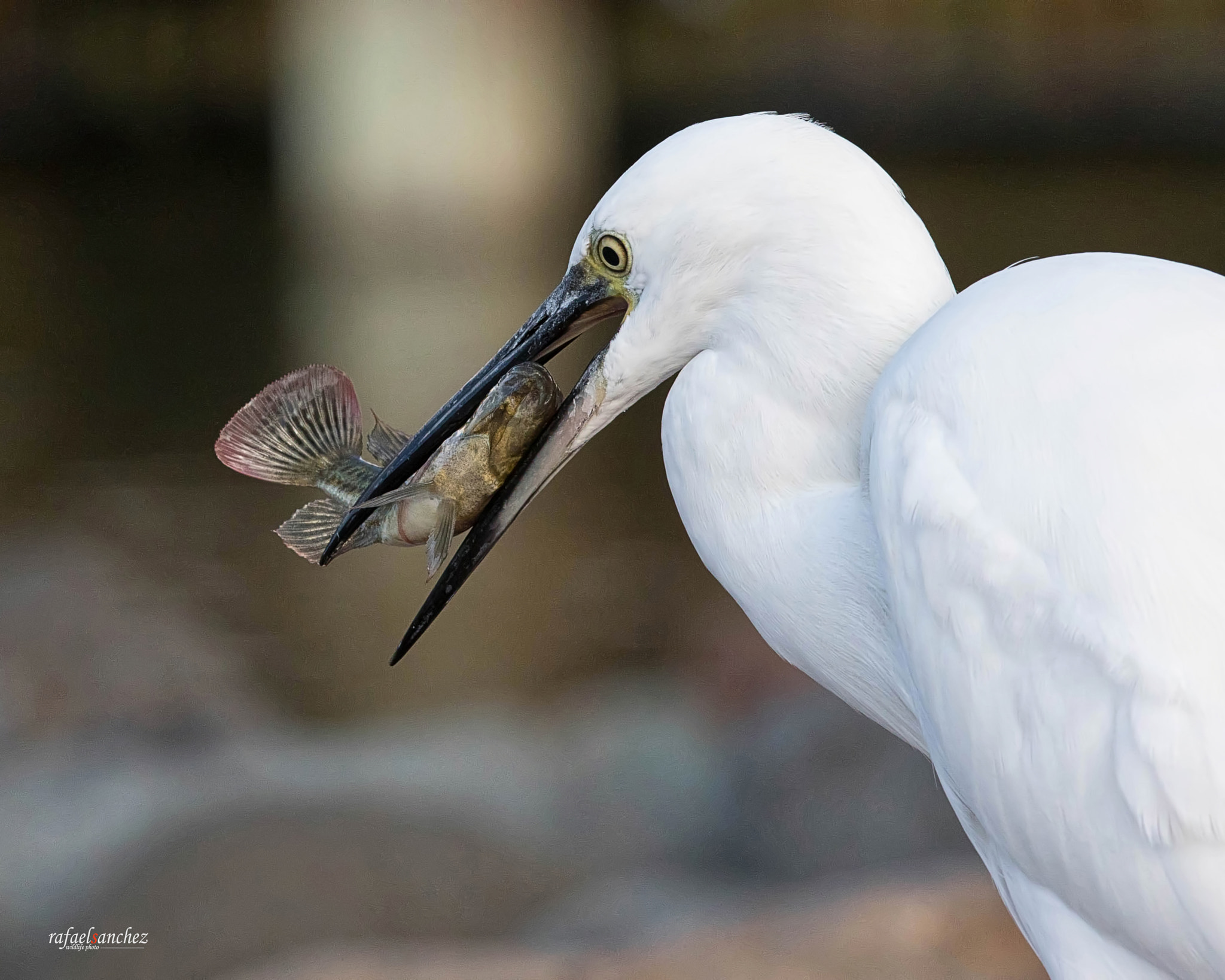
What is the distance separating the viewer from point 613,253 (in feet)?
3.02

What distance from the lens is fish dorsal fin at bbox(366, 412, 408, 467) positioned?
1.03 metres

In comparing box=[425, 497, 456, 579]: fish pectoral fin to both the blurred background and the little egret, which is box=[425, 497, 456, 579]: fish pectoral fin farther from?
the blurred background

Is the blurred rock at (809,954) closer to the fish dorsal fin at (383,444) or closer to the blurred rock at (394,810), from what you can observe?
the blurred rock at (394,810)

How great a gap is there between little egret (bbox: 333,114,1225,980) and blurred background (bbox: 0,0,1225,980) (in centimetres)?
62

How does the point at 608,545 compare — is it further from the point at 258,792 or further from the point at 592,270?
the point at 592,270

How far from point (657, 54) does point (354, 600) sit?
9.46 metres

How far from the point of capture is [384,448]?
103 centimetres

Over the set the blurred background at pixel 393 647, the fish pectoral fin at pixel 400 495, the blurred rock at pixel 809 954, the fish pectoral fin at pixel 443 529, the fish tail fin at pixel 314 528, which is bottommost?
the blurred background at pixel 393 647

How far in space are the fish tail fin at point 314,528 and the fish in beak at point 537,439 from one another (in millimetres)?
22

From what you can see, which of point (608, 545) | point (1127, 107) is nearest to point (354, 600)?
point (608, 545)

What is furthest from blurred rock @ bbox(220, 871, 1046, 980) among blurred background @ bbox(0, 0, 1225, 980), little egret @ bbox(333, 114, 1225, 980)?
little egret @ bbox(333, 114, 1225, 980)

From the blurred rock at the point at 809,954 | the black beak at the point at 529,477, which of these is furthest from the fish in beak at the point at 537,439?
the blurred rock at the point at 809,954

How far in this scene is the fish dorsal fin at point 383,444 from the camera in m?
1.03

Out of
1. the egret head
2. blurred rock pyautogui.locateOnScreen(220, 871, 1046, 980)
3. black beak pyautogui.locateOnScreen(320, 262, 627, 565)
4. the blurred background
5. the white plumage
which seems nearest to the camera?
the white plumage
